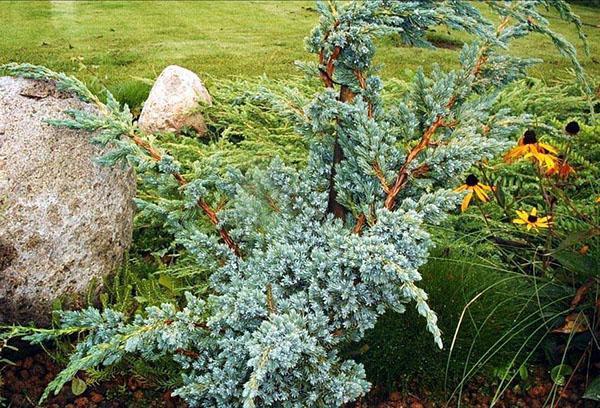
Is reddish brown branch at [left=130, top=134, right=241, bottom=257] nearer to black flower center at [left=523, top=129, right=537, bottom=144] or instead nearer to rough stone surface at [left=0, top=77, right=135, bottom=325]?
rough stone surface at [left=0, top=77, right=135, bottom=325]

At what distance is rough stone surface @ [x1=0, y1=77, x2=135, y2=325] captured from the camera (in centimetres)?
281

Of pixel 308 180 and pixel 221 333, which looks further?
pixel 308 180

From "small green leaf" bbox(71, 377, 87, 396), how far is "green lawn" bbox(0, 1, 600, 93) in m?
3.96

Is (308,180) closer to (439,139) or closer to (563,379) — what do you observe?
(439,139)

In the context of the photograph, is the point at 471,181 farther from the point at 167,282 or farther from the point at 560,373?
the point at 167,282

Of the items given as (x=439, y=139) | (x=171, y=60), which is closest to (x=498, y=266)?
(x=439, y=139)

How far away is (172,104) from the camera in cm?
535

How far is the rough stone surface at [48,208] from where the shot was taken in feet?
9.21

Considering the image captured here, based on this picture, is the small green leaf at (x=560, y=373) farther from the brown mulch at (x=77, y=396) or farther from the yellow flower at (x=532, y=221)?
the brown mulch at (x=77, y=396)

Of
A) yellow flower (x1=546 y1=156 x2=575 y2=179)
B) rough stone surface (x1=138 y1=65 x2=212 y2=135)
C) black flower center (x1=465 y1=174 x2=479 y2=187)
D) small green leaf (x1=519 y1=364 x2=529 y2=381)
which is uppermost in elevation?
yellow flower (x1=546 y1=156 x2=575 y2=179)

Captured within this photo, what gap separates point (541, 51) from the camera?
7828mm

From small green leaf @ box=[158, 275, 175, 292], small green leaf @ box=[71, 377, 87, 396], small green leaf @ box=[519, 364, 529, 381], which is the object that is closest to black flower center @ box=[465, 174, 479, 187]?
small green leaf @ box=[519, 364, 529, 381]

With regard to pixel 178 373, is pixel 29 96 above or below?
above

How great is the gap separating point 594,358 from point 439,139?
1.24 metres
